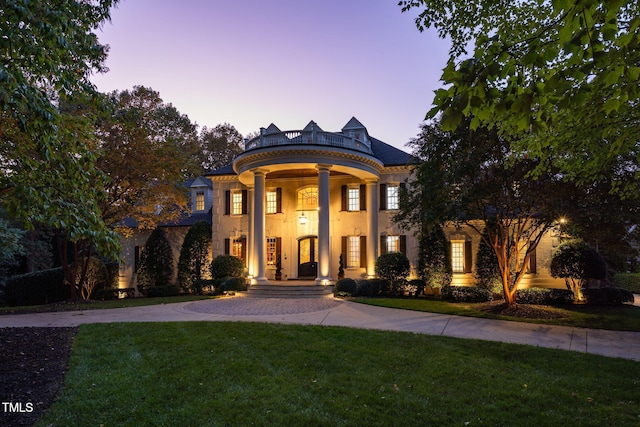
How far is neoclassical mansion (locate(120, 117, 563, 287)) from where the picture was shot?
58.0ft

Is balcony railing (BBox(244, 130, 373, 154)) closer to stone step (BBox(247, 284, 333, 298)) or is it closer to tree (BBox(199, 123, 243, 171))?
stone step (BBox(247, 284, 333, 298))

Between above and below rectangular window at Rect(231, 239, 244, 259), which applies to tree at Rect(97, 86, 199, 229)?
above

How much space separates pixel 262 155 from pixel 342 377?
1317 centimetres

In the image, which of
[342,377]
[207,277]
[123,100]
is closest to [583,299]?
[342,377]

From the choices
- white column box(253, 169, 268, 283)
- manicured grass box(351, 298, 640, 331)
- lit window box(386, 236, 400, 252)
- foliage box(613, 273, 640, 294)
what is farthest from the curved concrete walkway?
foliage box(613, 273, 640, 294)

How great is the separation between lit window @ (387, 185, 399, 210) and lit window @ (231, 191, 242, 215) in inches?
306

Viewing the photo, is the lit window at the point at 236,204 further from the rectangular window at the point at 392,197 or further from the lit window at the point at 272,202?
the rectangular window at the point at 392,197

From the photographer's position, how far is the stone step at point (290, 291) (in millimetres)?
16497

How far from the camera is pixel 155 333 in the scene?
8.74 meters

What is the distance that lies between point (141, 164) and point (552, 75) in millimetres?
15115

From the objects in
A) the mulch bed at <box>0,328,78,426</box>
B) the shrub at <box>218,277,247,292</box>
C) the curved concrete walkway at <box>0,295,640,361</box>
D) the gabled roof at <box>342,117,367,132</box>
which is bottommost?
the curved concrete walkway at <box>0,295,640,361</box>

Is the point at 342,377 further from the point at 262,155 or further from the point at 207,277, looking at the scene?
the point at 207,277

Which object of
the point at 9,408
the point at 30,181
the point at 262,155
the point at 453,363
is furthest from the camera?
the point at 262,155

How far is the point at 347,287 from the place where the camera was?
53.7 feet
